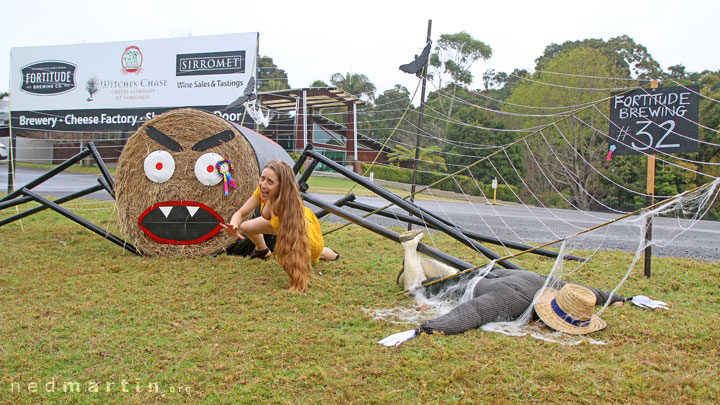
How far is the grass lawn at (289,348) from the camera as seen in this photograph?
84.3 inches

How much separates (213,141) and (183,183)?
0.54 m

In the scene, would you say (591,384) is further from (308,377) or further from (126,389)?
(126,389)

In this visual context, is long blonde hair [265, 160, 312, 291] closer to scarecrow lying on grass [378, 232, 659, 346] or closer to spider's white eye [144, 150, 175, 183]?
scarecrow lying on grass [378, 232, 659, 346]

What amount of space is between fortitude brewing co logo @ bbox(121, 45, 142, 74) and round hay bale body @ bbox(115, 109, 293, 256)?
8.88 m

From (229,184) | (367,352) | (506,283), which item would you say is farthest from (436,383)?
(229,184)

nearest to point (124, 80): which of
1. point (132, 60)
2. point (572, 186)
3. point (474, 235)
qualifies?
point (132, 60)

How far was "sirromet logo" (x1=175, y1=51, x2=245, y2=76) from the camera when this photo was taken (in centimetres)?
1202

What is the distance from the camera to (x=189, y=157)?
5031 millimetres

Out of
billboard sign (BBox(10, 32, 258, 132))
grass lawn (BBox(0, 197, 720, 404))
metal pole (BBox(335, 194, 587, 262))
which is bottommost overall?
grass lawn (BBox(0, 197, 720, 404))

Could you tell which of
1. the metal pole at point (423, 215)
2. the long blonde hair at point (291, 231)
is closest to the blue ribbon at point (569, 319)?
the metal pole at point (423, 215)

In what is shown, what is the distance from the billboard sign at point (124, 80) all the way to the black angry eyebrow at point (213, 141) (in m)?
7.05

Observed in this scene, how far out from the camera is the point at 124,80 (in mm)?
12828

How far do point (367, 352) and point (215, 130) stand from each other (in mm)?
3345

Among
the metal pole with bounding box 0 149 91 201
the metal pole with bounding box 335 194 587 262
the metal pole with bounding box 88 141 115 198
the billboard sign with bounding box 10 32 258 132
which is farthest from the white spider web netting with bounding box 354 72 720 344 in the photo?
the billboard sign with bounding box 10 32 258 132
